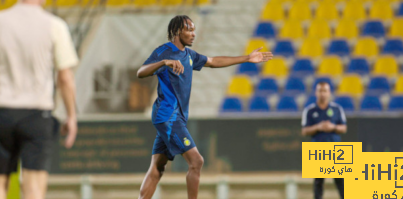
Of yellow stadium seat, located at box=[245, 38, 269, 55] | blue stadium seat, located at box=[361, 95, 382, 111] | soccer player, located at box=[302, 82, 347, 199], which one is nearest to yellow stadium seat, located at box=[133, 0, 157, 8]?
yellow stadium seat, located at box=[245, 38, 269, 55]

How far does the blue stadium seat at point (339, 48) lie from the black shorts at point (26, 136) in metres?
Result: 11.9

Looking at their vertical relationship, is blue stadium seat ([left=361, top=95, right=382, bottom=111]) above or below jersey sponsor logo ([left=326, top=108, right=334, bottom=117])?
above

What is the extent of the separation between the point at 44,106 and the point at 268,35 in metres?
12.1

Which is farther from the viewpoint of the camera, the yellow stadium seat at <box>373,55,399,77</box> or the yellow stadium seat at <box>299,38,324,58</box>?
the yellow stadium seat at <box>299,38,324,58</box>

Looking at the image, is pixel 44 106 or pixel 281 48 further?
pixel 281 48

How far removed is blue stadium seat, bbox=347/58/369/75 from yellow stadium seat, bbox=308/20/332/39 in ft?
4.08

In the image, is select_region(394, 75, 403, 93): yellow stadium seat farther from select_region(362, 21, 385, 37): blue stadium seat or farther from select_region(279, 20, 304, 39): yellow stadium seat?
select_region(279, 20, 304, 39): yellow stadium seat

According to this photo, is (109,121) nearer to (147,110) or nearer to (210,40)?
(147,110)

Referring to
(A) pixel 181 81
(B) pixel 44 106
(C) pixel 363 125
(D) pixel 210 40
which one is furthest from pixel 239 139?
(B) pixel 44 106

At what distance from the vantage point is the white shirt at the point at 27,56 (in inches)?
142

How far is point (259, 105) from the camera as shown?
1281 centimetres

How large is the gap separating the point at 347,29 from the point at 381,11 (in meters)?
1.23

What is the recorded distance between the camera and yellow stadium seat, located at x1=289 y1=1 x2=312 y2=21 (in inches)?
623

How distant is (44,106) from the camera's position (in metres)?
3.66
